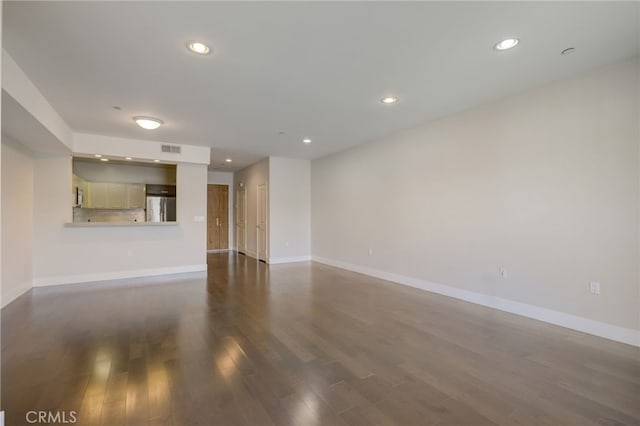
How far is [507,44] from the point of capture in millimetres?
2605

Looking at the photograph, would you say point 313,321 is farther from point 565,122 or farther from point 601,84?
point 601,84

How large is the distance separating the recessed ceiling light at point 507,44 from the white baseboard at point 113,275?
6.37m

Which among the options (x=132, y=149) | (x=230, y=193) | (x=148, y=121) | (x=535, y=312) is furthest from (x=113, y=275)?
(x=535, y=312)

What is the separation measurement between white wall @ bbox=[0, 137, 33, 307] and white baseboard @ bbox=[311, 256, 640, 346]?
19.7 ft

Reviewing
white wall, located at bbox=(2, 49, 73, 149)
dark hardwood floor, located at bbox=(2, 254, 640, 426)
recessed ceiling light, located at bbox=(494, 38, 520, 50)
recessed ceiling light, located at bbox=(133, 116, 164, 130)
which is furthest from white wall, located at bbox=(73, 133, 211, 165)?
recessed ceiling light, located at bbox=(494, 38, 520, 50)

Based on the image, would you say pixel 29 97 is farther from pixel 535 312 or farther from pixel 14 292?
pixel 535 312

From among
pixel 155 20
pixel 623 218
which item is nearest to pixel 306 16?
pixel 155 20

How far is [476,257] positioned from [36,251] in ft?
23.8

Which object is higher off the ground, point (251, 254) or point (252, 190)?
point (252, 190)

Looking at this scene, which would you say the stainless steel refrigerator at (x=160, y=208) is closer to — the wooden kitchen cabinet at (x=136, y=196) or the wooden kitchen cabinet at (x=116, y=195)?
the wooden kitchen cabinet at (x=136, y=196)

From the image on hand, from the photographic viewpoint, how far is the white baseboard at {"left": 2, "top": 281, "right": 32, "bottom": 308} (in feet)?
13.6

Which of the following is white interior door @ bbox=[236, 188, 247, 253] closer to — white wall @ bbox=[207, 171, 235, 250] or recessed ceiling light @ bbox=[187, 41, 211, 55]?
white wall @ bbox=[207, 171, 235, 250]

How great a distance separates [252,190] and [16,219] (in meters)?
4.87

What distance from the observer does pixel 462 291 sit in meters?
4.36
